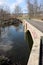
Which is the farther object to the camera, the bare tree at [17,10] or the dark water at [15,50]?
the bare tree at [17,10]

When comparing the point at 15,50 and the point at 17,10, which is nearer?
the point at 15,50

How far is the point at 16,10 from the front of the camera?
78562mm

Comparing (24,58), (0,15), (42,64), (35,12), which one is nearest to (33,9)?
(35,12)

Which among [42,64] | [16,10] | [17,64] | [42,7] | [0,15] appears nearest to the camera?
[42,64]

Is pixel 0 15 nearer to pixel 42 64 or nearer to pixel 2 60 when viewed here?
pixel 2 60

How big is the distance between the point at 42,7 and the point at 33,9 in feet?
15.2

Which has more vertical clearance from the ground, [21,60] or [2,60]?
[2,60]

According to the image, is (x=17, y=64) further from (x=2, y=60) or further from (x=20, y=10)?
(x=20, y=10)

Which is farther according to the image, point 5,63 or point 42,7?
point 42,7

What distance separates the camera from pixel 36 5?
59094mm

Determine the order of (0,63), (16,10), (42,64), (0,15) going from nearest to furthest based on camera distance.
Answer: (42,64)
(0,63)
(0,15)
(16,10)

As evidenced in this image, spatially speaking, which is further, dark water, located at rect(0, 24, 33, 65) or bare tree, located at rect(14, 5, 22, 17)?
bare tree, located at rect(14, 5, 22, 17)

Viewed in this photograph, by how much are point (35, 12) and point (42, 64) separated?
56389mm

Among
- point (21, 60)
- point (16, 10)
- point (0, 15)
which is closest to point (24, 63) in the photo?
point (21, 60)
